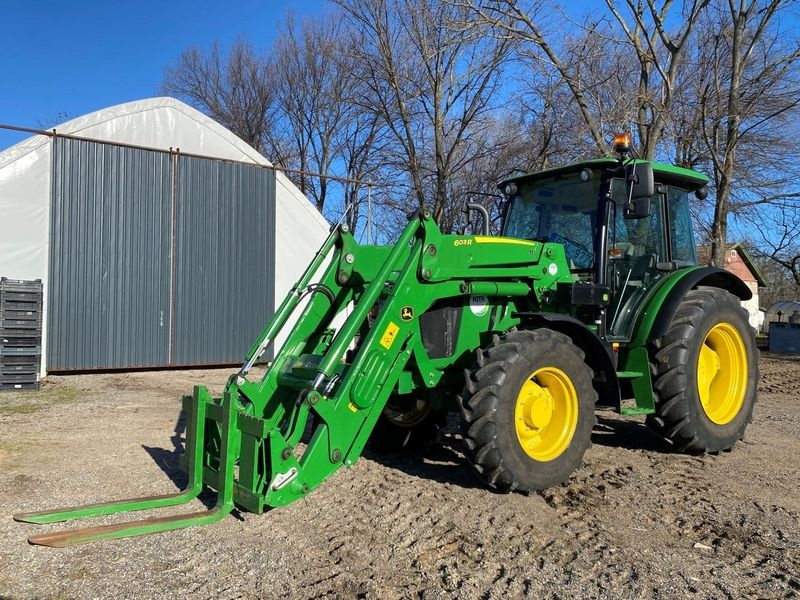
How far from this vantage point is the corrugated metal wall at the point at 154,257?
448 inches

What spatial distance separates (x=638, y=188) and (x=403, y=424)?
2.74m

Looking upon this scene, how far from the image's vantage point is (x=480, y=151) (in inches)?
868

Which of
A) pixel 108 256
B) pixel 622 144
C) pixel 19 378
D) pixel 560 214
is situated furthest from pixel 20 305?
pixel 622 144

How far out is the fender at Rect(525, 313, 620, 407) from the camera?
5.01m

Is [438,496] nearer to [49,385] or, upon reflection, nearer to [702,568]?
[702,568]

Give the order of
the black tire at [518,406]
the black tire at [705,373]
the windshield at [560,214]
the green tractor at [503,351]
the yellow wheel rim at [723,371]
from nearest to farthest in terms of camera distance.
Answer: the green tractor at [503,351] < the black tire at [518,406] < the black tire at [705,373] < the windshield at [560,214] < the yellow wheel rim at [723,371]

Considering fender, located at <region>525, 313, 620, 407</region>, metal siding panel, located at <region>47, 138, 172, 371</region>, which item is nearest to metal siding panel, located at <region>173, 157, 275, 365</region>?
metal siding panel, located at <region>47, 138, 172, 371</region>

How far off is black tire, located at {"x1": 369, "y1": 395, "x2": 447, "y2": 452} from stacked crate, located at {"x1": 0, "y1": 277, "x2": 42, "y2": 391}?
6.41 meters

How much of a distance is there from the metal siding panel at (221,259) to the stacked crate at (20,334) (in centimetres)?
284

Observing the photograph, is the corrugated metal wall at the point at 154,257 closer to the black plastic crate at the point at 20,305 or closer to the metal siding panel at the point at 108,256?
the metal siding panel at the point at 108,256

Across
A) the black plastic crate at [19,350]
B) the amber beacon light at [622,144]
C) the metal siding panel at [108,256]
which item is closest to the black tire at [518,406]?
the amber beacon light at [622,144]

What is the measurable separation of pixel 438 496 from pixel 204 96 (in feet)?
109

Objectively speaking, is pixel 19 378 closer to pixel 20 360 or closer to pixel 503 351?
pixel 20 360

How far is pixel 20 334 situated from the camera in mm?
9742
